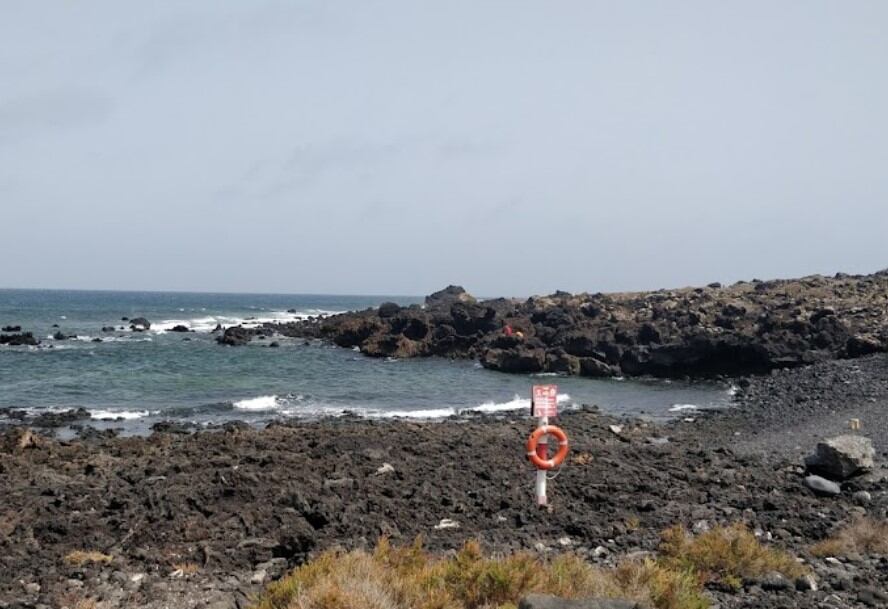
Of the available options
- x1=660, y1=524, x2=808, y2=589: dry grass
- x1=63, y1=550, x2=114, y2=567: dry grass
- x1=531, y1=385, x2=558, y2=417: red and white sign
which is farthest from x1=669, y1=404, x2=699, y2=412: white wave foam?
x1=63, y1=550, x2=114, y2=567: dry grass

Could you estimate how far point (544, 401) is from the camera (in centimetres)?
1175

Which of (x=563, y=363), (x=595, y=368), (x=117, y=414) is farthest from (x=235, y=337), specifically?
(x=117, y=414)

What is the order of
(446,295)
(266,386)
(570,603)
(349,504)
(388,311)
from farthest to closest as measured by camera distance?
1. (446,295)
2. (388,311)
3. (266,386)
4. (349,504)
5. (570,603)

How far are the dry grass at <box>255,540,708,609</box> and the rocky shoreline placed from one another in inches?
32.2

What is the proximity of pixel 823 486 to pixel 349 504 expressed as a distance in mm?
7435

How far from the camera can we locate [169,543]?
9.18 m

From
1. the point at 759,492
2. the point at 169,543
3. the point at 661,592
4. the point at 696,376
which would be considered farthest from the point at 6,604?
the point at 696,376

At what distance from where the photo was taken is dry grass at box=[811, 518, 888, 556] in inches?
335

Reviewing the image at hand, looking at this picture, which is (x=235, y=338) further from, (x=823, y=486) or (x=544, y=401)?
(x=823, y=486)

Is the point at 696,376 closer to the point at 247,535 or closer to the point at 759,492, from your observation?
the point at 759,492

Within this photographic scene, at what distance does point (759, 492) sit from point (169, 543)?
8.84 metres

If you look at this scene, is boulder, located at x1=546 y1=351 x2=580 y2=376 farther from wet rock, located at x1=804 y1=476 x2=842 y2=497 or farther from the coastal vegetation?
the coastal vegetation

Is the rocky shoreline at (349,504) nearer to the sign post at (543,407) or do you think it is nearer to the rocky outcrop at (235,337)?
the sign post at (543,407)

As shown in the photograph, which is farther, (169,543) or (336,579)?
(169,543)
